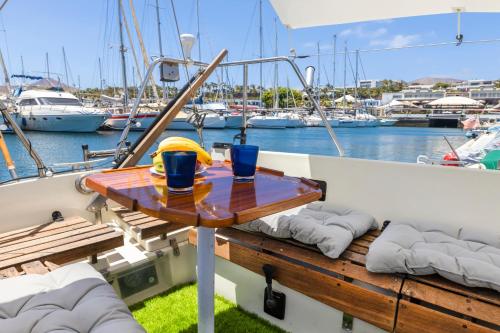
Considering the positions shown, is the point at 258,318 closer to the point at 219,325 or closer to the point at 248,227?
the point at 219,325

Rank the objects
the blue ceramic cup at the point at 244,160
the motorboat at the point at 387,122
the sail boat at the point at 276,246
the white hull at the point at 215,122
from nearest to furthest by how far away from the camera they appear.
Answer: the sail boat at the point at 276,246
the blue ceramic cup at the point at 244,160
the white hull at the point at 215,122
the motorboat at the point at 387,122

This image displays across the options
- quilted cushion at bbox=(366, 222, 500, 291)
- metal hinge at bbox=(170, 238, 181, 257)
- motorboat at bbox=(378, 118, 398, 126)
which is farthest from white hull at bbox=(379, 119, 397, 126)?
metal hinge at bbox=(170, 238, 181, 257)

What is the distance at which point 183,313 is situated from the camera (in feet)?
5.39

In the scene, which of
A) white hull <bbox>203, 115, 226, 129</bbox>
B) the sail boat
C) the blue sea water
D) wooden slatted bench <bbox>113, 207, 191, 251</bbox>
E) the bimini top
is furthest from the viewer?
white hull <bbox>203, 115, 226, 129</bbox>

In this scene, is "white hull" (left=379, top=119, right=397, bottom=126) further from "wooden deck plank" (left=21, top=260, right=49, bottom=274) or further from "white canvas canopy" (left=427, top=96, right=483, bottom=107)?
"wooden deck plank" (left=21, top=260, right=49, bottom=274)

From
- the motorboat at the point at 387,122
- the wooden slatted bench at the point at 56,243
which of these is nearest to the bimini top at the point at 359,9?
the wooden slatted bench at the point at 56,243

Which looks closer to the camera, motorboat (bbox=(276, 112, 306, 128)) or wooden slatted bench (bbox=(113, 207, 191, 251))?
wooden slatted bench (bbox=(113, 207, 191, 251))

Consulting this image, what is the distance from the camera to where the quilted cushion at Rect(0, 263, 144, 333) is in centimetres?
87

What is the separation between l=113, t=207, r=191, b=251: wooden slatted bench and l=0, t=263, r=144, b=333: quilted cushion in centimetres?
56

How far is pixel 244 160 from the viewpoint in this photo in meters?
1.09

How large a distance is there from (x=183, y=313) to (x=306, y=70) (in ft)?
5.70

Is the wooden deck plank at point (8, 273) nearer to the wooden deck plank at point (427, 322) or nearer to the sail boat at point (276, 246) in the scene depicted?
the sail boat at point (276, 246)

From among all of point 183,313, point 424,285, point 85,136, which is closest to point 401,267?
point 424,285

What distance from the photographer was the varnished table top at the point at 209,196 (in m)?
0.71
